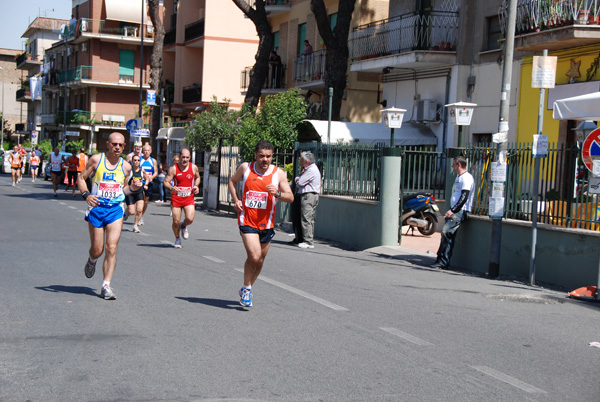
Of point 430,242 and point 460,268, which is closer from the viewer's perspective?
point 460,268

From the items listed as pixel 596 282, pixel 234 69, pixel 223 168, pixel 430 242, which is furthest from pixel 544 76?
pixel 234 69

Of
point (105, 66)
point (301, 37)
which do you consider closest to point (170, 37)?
point (105, 66)

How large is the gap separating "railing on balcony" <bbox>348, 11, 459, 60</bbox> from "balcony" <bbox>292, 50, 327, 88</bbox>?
3.05m

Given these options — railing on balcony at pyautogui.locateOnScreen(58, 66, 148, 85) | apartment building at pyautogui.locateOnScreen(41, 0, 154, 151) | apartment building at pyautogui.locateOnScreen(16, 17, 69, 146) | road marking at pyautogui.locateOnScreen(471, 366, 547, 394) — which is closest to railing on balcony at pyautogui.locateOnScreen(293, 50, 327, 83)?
road marking at pyautogui.locateOnScreen(471, 366, 547, 394)

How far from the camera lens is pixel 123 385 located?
5.58 metres

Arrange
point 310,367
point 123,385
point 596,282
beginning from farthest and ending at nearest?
point 596,282 < point 310,367 < point 123,385

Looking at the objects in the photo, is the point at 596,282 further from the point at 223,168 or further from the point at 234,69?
the point at 234,69

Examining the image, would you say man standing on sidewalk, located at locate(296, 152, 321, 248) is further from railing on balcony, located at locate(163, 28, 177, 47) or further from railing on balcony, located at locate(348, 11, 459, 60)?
railing on balcony, located at locate(163, 28, 177, 47)

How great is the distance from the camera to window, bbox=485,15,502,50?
23203mm

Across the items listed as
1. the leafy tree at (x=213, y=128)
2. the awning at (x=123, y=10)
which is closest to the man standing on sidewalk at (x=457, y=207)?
the leafy tree at (x=213, y=128)

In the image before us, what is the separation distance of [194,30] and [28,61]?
49.6 m

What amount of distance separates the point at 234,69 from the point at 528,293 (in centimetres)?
3720

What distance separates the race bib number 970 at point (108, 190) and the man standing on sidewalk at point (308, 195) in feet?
25.6

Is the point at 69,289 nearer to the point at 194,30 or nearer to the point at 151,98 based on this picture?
the point at 151,98
